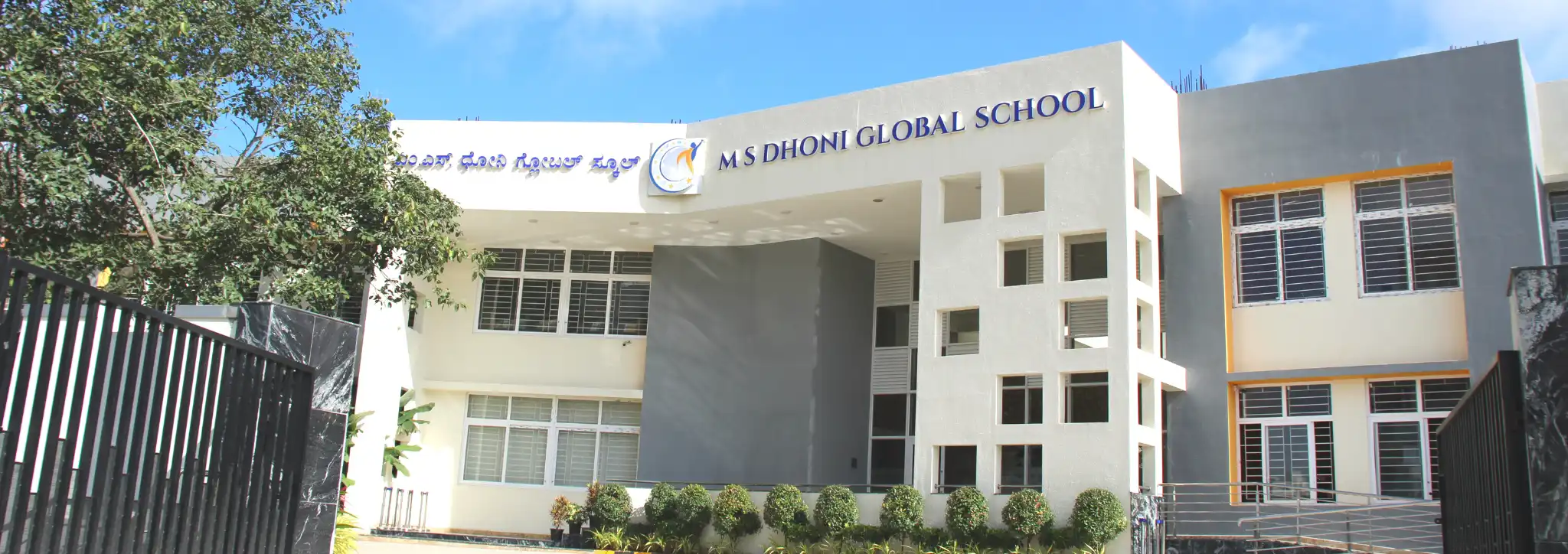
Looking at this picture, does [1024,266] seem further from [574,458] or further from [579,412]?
[574,458]

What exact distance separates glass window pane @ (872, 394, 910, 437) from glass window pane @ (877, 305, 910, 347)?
0.97m

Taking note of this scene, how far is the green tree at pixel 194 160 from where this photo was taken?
11.8 m

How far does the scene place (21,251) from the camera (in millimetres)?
12656

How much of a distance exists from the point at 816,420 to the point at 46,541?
1610cm

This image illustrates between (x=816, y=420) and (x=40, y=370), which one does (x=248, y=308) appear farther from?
(x=816, y=420)

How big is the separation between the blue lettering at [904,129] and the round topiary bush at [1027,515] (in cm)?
555

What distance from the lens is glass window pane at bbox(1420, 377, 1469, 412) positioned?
16.0 m

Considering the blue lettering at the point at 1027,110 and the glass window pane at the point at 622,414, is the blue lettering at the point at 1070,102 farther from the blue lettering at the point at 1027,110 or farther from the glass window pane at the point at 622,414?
the glass window pane at the point at 622,414

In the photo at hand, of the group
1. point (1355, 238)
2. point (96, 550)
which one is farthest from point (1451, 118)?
point (96, 550)

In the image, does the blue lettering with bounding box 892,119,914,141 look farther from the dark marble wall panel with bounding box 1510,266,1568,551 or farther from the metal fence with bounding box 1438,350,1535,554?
the dark marble wall panel with bounding box 1510,266,1568,551

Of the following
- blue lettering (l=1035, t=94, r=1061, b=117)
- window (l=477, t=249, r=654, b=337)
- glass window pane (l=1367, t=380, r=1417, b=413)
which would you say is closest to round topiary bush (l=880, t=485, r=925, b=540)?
blue lettering (l=1035, t=94, r=1061, b=117)

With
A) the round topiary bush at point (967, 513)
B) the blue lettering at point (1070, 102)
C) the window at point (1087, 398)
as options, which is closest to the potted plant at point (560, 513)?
the round topiary bush at point (967, 513)

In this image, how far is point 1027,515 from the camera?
15.6 metres

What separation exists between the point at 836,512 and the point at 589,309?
26.8ft
